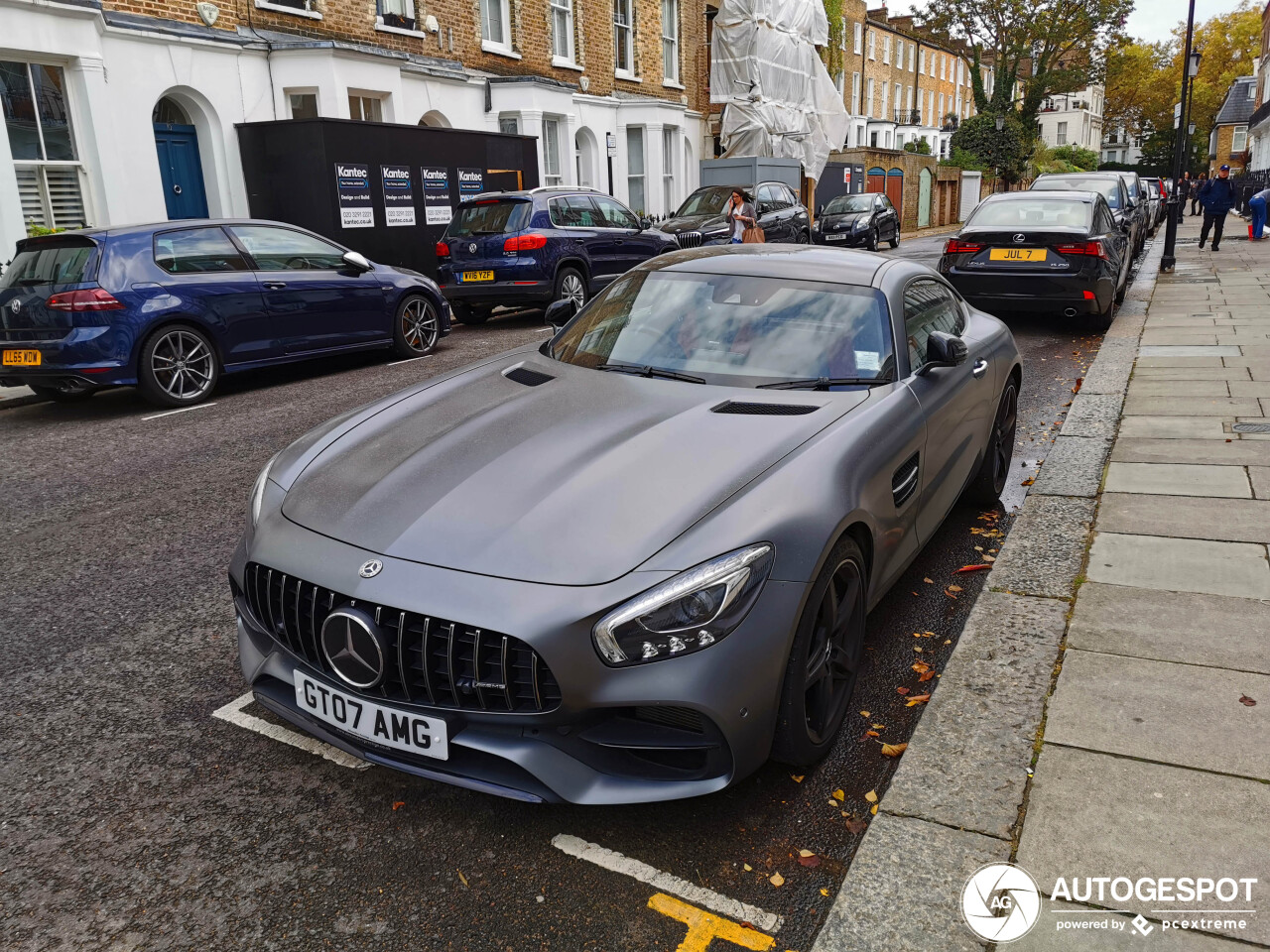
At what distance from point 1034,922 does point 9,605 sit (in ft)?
13.8

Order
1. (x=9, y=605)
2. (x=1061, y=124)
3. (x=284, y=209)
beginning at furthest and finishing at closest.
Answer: (x=1061, y=124) < (x=284, y=209) < (x=9, y=605)

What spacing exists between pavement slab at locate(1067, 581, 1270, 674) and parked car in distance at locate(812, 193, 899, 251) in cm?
2230

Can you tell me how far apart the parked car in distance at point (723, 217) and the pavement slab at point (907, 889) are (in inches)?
550

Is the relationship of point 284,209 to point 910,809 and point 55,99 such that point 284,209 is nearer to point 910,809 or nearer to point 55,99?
point 55,99

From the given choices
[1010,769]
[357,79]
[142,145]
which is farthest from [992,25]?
[1010,769]

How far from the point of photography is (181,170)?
14.5m

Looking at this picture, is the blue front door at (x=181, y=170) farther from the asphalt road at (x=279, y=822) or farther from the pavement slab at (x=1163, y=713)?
the pavement slab at (x=1163, y=713)

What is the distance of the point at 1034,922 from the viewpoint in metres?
2.28

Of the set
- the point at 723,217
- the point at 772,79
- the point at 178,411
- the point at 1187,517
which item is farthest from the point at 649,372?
the point at 772,79

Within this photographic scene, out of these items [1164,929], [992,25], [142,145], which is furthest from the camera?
[992,25]

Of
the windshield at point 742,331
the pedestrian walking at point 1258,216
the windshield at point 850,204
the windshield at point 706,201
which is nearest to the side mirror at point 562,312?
the windshield at point 742,331

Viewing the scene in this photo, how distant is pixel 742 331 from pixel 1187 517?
2.72 m

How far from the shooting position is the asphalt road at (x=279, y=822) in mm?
2373

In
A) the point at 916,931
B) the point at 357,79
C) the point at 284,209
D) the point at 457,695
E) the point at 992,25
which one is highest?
the point at 992,25
